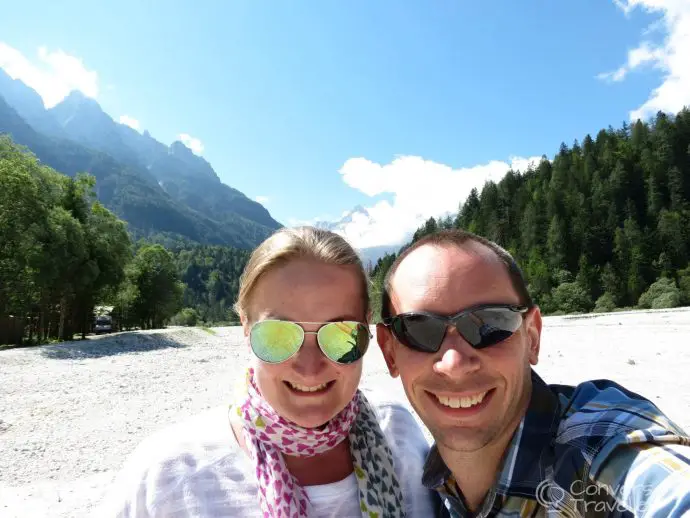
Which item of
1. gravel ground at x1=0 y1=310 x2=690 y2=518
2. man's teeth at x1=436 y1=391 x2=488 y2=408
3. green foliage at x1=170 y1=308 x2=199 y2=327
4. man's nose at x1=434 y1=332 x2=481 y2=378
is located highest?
man's nose at x1=434 y1=332 x2=481 y2=378

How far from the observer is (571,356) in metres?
16.1

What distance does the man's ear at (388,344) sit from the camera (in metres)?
2.30

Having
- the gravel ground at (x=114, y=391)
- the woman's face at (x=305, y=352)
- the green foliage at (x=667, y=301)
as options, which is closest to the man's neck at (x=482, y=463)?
the woman's face at (x=305, y=352)

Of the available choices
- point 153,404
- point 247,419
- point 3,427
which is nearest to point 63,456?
point 3,427

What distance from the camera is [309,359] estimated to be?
2070 millimetres

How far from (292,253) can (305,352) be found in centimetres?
47

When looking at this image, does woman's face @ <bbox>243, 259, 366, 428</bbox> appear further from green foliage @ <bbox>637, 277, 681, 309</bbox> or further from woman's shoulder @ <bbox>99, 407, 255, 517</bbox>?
green foliage @ <bbox>637, 277, 681, 309</bbox>

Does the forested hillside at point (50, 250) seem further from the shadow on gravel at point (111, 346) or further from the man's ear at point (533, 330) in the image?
the man's ear at point (533, 330)

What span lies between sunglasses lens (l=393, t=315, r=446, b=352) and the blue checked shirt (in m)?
0.47

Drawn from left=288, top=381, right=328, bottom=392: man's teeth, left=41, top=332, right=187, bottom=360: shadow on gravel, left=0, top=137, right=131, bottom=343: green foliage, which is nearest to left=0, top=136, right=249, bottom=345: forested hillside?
left=0, top=137, right=131, bottom=343: green foliage

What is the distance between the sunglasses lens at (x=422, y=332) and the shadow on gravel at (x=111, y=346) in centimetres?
2281

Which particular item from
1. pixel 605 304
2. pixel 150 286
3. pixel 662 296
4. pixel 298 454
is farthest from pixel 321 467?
pixel 605 304

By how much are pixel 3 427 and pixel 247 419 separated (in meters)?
10.1

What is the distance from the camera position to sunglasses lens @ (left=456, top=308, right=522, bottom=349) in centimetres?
202
